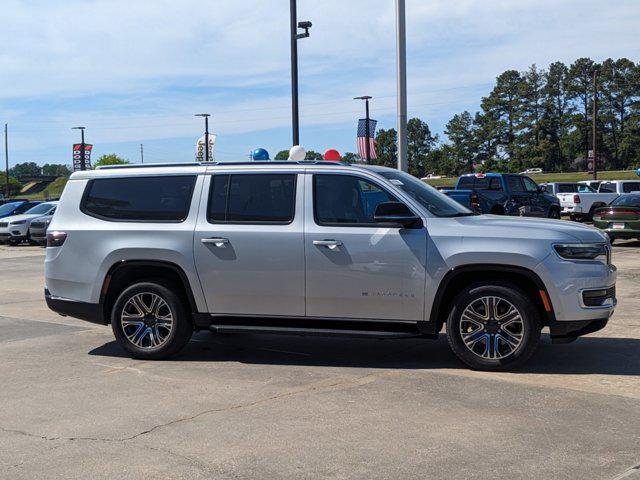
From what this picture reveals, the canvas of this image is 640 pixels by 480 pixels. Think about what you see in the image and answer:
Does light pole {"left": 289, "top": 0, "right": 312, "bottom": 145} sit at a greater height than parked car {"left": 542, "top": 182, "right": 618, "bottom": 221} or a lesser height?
greater

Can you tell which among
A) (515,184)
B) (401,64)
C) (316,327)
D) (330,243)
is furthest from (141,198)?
(515,184)

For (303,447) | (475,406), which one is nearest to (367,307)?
(475,406)

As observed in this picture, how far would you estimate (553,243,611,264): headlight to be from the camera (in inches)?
272

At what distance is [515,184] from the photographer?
2536cm

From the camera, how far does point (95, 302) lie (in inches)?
310

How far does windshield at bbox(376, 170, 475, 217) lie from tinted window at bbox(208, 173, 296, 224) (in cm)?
94

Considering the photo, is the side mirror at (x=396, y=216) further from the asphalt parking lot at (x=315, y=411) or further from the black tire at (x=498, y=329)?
the asphalt parking lot at (x=315, y=411)

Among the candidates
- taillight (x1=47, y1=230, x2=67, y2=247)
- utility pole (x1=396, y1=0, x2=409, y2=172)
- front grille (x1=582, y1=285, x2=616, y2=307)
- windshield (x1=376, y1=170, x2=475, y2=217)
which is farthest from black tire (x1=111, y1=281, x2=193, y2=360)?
utility pole (x1=396, y1=0, x2=409, y2=172)

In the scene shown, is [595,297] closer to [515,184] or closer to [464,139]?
[515,184]

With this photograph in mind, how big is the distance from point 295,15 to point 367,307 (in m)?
12.2

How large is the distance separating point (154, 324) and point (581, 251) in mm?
4088

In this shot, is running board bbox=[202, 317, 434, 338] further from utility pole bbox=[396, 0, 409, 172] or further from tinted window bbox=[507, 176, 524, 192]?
tinted window bbox=[507, 176, 524, 192]

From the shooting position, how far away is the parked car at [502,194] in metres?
24.0

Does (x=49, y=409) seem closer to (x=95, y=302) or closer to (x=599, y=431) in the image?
(x=95, y=302)
